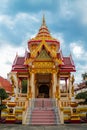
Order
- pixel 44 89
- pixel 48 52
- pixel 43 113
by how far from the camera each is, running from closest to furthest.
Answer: pixel 43 113 < pixel 48 52 < pixel 44 89

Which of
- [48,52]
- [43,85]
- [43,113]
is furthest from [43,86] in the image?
[43,113]

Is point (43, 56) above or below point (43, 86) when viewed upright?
above

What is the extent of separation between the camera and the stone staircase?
14.2 metres

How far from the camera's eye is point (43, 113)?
1538cm

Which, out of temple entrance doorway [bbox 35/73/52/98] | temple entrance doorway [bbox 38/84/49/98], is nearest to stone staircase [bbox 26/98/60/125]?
temple entrance doorway [bbox 35/73/52/98]

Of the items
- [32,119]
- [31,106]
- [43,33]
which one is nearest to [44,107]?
[31,106]

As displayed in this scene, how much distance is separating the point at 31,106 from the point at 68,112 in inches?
114

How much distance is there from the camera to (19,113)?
16438mm

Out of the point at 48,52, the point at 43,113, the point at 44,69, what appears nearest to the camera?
the point at 43,113

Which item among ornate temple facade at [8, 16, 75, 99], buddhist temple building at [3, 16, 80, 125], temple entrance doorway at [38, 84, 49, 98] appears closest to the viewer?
buddhist temple building at [3, 16, 80, 125]

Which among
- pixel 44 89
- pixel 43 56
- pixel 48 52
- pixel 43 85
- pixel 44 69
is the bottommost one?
pixel 44 89

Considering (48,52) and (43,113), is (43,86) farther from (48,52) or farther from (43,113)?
(43,113)

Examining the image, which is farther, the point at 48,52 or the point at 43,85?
the point at 43,85

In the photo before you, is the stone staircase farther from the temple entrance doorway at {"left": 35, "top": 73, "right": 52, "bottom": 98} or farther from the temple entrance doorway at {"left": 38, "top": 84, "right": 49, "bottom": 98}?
the temple entrance doorway at {"left": 38, "top": 84, "right": 49, "bottom": 98}
